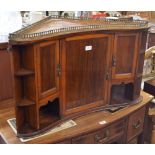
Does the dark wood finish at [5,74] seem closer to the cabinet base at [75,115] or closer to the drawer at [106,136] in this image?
the cabinet base at [75,115]

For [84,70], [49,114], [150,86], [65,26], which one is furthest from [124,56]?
[150,86]

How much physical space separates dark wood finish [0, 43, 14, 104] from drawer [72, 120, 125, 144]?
1.66 ft

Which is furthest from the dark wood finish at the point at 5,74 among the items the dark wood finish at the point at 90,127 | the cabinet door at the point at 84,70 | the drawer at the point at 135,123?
the drawer at the point at 135,123

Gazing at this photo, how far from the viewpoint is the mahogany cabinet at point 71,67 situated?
40.6 inches

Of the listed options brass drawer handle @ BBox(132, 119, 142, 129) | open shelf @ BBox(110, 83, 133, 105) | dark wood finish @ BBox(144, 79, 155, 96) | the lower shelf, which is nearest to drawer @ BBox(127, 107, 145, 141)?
brass drawer handle @ BBox(132, 119, 142, 129)

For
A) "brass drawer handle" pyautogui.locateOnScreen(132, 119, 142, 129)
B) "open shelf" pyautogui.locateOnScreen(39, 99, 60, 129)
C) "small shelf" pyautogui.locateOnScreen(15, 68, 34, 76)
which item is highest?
"small shelf" pyautogui.locateOnScreen(15, 68, 34, 76)

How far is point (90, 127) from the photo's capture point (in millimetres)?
1221

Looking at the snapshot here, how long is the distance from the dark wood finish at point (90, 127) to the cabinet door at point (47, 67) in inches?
8.0

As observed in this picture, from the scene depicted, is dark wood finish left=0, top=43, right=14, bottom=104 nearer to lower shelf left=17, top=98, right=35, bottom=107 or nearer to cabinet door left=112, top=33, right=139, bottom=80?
lower shelf left=17, top=98, right=35, bottom=107

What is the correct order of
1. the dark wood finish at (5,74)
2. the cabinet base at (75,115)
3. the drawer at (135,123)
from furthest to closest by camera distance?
the drawer at (135,123) < the dark wood finish at (5,74) < the cabinet base at (75,115)

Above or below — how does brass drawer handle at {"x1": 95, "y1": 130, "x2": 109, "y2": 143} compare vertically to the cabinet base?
below

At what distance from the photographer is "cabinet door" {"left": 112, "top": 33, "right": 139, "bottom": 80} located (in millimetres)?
1310
